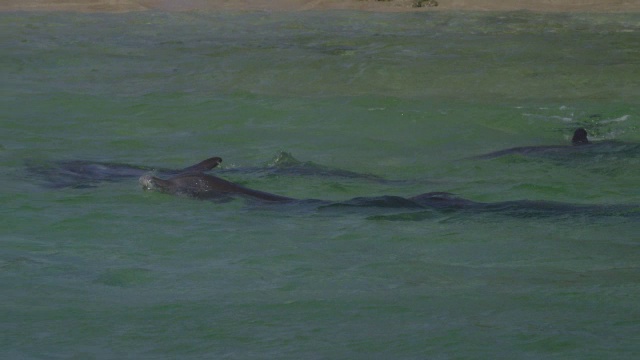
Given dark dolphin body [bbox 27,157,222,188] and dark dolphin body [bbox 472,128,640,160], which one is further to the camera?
dark dolphin body [bbox 472,128,640,160]

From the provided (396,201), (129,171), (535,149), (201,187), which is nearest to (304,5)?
(535,149)

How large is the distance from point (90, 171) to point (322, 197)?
7.30 feet

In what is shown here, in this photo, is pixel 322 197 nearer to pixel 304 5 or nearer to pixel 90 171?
pixel 90 171

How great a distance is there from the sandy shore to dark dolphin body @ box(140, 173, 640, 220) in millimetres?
15789

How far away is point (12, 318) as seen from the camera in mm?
6590

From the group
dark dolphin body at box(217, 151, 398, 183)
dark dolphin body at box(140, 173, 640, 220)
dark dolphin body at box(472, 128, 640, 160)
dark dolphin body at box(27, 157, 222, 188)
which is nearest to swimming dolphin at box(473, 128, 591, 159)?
dark dolphin body at box(472, 128, 640, 160)

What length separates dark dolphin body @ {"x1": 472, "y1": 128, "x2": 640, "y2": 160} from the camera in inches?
459

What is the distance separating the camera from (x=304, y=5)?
84.7ft

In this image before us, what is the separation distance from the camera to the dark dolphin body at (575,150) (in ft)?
38.3

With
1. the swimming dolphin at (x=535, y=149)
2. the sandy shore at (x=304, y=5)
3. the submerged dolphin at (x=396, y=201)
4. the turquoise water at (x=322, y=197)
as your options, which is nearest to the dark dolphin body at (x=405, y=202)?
the submerged dolphin at (x=396, y=201)

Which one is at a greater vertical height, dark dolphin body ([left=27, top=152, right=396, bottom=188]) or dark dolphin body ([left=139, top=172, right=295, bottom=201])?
dark dolphin body ([left=139, top=172, right=295, bottom=201])

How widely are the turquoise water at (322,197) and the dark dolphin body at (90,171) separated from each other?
189 mm

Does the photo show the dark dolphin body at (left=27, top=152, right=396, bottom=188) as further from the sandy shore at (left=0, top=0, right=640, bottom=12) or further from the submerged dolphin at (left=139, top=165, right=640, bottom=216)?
the sandy shore at (left=0, top=0, right=640, bottom=12)

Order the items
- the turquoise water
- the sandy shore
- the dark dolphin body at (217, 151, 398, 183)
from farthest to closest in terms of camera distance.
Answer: the sandy shore < the dark dolphin body at (217, 151, 398, 183) < the turquoise water
